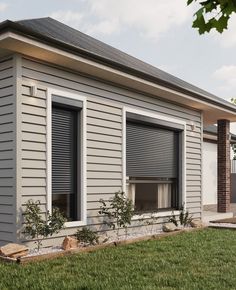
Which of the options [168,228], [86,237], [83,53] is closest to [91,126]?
[83,53]

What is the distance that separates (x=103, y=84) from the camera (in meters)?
9.17

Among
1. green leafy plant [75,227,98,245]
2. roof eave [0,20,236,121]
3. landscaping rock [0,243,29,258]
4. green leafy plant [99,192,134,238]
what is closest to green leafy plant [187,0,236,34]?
roof eave [0,20,236,121]

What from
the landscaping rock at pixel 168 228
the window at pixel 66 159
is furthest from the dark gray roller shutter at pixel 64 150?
the landscaping rock at pixel 168 228

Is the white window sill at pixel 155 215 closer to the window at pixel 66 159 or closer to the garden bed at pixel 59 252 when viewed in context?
the garden bed at pixel 59 252

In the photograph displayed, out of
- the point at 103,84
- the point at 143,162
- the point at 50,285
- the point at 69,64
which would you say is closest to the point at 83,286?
the point at 50,285

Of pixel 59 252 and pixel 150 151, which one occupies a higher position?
pixel 150 151

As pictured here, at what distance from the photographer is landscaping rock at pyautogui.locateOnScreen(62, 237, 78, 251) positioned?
736 cm

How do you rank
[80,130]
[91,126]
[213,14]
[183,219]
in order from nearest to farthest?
[213,14], [80,130], [91,126], [183,219]

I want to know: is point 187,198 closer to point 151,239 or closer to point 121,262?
point 151,239

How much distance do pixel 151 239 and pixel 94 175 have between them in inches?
67.4

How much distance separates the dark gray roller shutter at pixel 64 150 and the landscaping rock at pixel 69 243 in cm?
96

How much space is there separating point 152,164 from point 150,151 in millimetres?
347

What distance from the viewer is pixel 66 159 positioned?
328 inches

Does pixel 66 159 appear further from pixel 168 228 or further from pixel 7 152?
pixel 168 228
